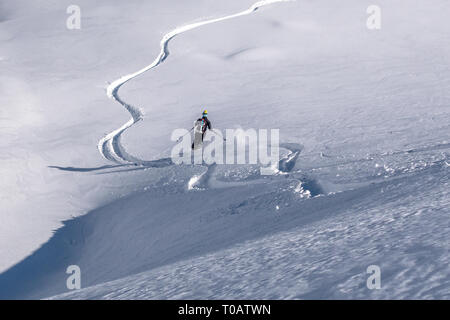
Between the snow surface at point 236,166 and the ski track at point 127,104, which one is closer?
the snow surface at point 236,166

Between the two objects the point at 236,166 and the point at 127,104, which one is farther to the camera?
the point at 127,104

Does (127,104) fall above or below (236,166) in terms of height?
above

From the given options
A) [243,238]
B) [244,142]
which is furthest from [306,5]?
[243,238]

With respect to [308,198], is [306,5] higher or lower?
higher

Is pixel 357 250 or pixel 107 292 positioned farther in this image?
pixel 107 292
